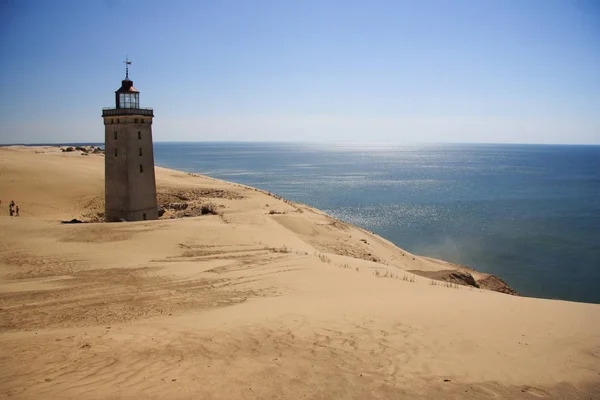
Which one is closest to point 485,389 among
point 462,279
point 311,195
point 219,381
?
point 219,381

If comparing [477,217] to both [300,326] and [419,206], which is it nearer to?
[419,206]

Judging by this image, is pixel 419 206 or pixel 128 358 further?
pixel 419 206

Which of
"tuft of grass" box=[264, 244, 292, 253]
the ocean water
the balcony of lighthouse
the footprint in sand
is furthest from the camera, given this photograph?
the ocean water

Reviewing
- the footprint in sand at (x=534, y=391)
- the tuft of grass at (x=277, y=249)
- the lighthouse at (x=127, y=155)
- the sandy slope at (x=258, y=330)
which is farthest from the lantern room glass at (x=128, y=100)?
the footprint in sand at (x=534, y=391)

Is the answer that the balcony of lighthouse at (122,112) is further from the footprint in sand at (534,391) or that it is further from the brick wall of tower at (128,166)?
the footprint in sand at (534,391)

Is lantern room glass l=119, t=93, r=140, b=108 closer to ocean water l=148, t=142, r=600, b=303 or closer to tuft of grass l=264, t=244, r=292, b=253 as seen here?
tuft of grass l=264, t=244, r=292, b=253

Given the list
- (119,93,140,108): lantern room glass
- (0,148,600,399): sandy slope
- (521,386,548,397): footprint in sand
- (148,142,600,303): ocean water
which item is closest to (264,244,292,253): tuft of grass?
(0,148,600,399): sandy slope

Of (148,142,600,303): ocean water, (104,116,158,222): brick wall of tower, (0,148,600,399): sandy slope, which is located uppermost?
(104,116,158,222): brick wall of tower
